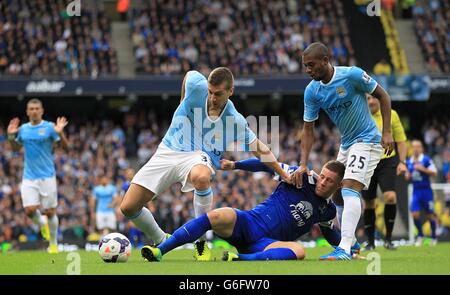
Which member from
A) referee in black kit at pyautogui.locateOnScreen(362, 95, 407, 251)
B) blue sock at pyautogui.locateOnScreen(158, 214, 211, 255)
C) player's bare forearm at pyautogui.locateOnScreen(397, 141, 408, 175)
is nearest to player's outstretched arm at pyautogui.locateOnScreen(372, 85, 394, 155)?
blue sock at pyautogui.locateOnScreen(158, 214, 211, 255)

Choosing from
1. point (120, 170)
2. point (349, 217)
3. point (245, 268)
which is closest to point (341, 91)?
point (349, 217)

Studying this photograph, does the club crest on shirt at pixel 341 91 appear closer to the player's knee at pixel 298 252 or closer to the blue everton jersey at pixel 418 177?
the player's knee at pixel 298 252

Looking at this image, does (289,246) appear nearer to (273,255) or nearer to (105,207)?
(273,255)

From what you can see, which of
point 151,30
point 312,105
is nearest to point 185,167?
point 312,105

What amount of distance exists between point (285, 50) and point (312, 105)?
21084 mm

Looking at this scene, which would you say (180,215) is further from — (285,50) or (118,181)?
(285,50)

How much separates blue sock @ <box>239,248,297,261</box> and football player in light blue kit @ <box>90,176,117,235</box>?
13.0 m

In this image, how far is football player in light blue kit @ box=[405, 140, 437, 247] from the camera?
19.2 m

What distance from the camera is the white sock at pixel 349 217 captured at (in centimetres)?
987

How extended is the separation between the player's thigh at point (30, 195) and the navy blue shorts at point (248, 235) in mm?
6257

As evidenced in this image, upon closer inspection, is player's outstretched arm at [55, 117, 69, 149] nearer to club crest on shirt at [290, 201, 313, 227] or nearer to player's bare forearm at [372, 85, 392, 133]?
club crest on shirt at [290, 201, 313, 227]

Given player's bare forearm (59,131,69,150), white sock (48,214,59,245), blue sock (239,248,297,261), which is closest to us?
blue sock (239,248,297,261)

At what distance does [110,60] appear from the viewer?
30016mm

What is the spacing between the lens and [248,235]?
9570mm
